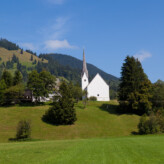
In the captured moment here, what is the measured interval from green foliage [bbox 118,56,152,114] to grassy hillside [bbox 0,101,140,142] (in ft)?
10.9

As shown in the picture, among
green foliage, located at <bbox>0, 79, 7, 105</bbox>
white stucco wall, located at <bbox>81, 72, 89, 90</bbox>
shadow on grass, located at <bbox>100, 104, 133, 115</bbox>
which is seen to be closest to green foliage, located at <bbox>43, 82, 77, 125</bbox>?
shadow on grass, located at <bbox>100, 104, 133, 115</bbox>

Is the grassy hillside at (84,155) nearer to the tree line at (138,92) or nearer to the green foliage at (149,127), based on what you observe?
the green foliage at (149,127)

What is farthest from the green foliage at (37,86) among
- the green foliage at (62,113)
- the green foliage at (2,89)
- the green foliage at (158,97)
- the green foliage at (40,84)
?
the green foliage at (158,97)

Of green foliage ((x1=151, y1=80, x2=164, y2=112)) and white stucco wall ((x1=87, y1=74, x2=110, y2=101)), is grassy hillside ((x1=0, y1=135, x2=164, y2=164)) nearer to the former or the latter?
green foliage ((x1=151, y1=80, x2=164, y2=112))

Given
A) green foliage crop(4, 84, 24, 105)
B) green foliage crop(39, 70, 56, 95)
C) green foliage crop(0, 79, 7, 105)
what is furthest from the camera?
green foliage crop(39, 70, 56, 95)

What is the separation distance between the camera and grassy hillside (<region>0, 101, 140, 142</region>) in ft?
166

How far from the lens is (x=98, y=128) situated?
5553 centimetres

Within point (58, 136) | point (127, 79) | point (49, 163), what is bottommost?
point (58, 136)

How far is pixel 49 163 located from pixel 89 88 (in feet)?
268

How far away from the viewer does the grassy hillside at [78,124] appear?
50594mm

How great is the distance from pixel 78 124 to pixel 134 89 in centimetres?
2147

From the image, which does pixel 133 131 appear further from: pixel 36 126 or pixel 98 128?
pixel 36 126

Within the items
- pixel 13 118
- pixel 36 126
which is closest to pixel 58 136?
pixel 36 126

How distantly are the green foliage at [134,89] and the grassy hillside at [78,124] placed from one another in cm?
332
